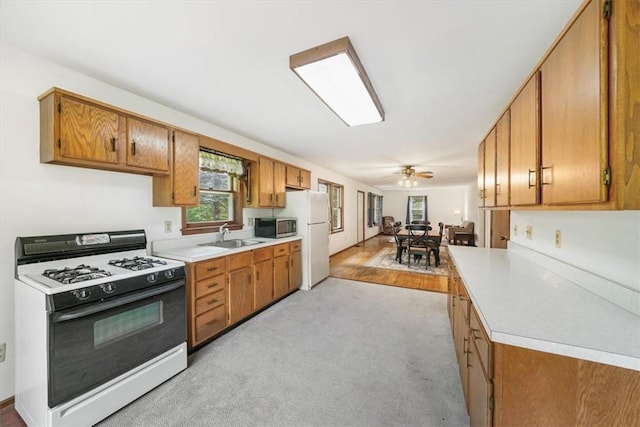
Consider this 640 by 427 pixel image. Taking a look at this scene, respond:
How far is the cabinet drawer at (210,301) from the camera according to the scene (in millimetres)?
2312

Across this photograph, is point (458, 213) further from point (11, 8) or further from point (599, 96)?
point (11, 8)

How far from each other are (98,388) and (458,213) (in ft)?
40.2

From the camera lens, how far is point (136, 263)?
6.45ft

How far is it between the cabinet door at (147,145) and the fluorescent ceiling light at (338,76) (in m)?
1.47

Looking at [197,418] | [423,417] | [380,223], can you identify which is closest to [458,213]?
[380,223]

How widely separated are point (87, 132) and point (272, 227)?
7.56 feet

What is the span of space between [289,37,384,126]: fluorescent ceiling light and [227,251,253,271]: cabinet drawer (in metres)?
1.91

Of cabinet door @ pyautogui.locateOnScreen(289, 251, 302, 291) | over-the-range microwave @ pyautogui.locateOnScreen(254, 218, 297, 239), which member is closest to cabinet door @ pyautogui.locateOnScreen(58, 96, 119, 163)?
over-the-range microwave @ pyautogui.locateOnScreen(254, 218, 297, 239)

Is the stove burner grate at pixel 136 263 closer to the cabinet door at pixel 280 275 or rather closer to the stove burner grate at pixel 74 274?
the stove burner grate at pixel 74 274

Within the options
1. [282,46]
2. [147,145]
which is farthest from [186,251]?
[282,46]

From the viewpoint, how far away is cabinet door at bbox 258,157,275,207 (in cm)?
355

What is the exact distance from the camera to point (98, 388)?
4.97ft

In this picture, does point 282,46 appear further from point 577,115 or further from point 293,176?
point 293,176

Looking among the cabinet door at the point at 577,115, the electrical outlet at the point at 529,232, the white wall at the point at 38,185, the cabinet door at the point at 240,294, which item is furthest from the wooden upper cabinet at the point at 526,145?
the white wall at the point at 38,185
